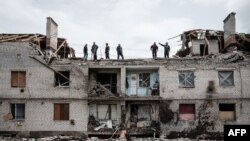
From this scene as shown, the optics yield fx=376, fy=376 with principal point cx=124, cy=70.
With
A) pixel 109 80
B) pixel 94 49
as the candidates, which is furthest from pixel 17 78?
pixel 109 80

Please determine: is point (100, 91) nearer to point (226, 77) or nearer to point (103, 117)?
point (103, 117)

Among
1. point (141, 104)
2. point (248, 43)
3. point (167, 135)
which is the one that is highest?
point (248, 43)

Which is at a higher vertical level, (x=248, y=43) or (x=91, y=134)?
(x=248, y=43)

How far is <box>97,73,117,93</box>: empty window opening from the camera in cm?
3472

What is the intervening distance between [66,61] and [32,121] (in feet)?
19.9

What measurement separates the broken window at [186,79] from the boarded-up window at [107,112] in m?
6.36

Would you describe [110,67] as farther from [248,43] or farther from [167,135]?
[248,43]

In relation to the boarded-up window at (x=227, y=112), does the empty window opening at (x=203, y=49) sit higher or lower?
higher

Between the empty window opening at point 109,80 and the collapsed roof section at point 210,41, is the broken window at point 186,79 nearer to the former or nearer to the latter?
the collapsed roof section at point 210,41

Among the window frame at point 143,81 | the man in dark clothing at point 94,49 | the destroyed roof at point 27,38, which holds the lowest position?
the window frame at point 143,81

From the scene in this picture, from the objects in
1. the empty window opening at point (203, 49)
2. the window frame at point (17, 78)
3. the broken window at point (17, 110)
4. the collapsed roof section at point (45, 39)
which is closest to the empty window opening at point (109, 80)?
the collapsed roof section at point (45, 39)

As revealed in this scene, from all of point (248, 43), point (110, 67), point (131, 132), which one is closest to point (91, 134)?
point (131, 132)

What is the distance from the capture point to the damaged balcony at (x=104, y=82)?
3353 cm

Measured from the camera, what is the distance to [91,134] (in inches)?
1297
